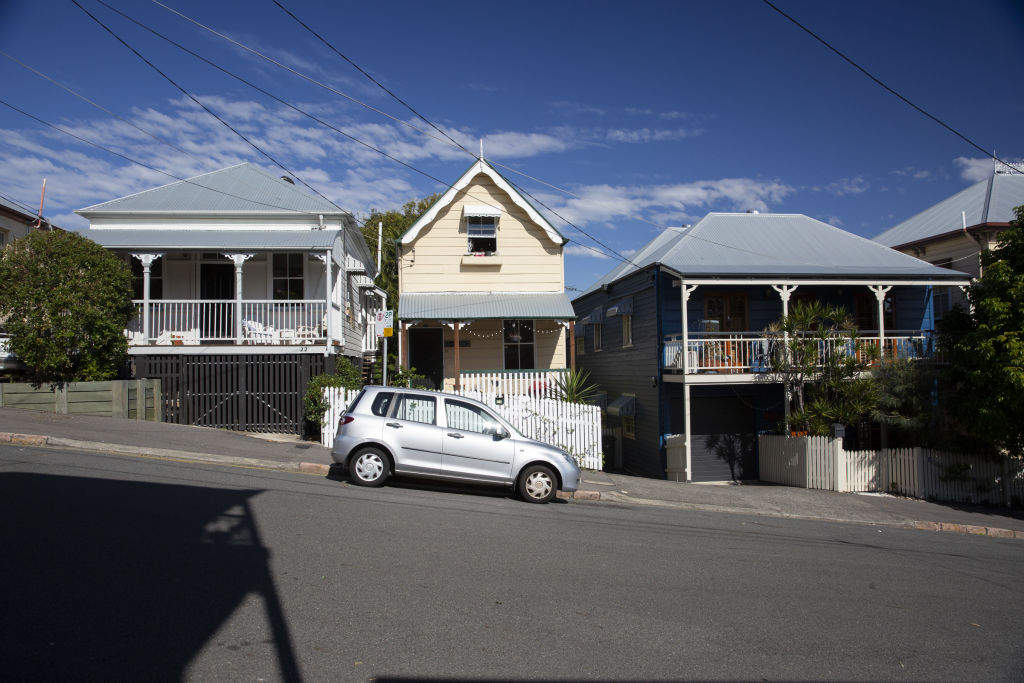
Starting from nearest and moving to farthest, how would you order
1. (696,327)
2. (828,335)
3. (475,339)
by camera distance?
(828,335) → (696,327) → (475,339)

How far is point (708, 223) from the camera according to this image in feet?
68.7

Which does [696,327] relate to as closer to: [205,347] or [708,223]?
[708,223]

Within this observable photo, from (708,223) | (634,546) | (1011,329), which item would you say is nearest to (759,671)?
(634,546)

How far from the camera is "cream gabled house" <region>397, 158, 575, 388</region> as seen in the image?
67.2ft

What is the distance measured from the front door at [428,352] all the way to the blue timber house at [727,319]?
516 cm

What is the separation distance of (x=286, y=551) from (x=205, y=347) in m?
10.9

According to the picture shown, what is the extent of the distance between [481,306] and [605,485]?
24.9ft

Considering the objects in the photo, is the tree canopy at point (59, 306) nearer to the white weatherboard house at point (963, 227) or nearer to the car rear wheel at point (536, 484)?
the car rear wheel at point (536, 484)

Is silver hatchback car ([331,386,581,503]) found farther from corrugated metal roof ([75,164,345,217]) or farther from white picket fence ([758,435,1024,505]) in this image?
corrugated metal roof ([75,164,345,217])

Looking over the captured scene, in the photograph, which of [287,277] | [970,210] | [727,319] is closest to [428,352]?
[287,277]

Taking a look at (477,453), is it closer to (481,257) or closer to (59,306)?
(59,306)

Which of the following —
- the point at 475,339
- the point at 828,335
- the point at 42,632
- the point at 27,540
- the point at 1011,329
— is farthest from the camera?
the point at 475,339

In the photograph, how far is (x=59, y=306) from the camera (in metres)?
14.2

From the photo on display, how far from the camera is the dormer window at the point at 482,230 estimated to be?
20.5m
